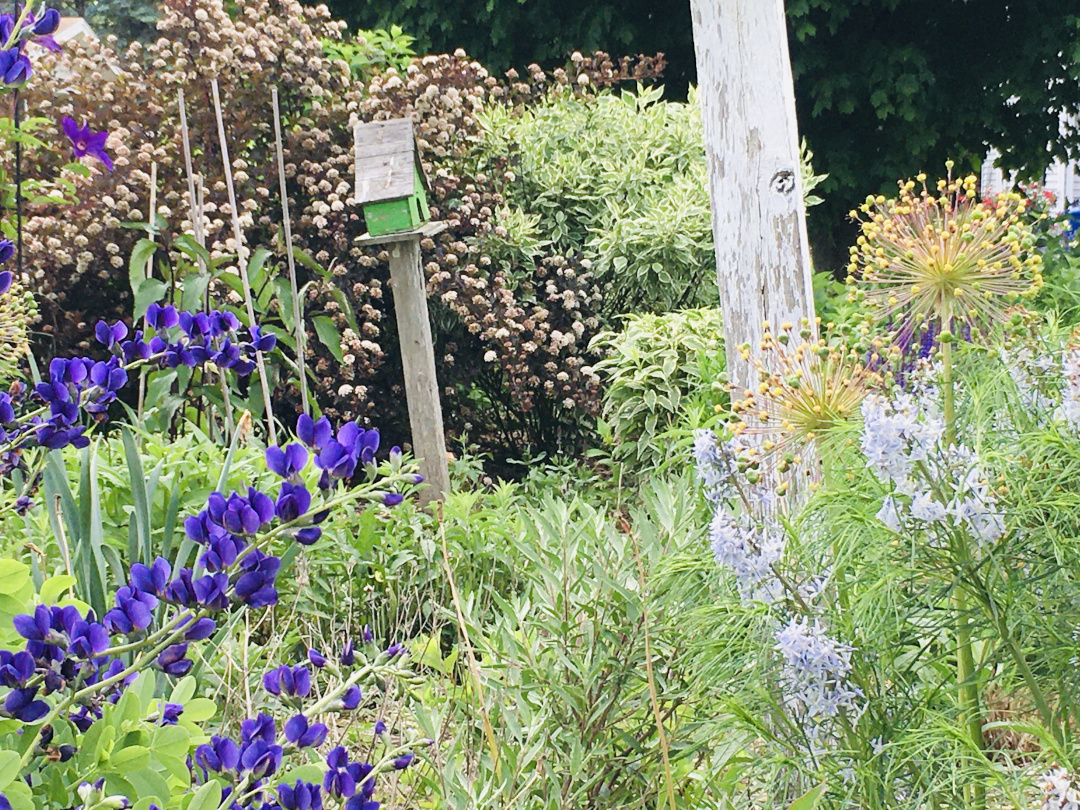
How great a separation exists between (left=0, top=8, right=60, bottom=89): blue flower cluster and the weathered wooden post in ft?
9.81

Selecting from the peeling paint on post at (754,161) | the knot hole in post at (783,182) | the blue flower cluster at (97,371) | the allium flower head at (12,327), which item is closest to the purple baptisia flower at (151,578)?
the blue flower cluster at (97,371)

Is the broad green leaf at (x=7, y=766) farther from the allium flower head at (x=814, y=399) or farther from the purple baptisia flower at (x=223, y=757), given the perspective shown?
the allium flower head at (x=814, y=399)

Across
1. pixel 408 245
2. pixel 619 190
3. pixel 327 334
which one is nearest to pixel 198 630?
pixel 408 245

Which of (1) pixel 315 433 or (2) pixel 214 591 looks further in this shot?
(1) pixel 315 433

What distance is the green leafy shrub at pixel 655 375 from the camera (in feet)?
15.5

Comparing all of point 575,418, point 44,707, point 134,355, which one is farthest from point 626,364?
point 44,707

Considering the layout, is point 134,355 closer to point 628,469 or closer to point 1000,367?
point 1000,367

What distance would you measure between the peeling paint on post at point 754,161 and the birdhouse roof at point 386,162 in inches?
72.6

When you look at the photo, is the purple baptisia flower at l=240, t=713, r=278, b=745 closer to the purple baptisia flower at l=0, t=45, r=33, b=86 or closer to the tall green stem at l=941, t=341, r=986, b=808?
the purple baptisia flower at l=0, t=45, r=33, b=86

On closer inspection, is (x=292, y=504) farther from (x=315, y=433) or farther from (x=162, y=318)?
(x=162, y=318)

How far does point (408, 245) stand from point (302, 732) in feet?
11.7

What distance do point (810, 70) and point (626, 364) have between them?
433 centimetres

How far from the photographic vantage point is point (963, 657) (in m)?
1.74

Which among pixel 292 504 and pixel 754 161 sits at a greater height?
pixel 754 161
